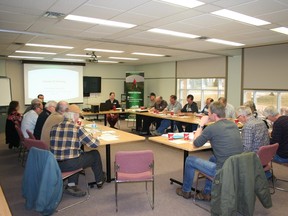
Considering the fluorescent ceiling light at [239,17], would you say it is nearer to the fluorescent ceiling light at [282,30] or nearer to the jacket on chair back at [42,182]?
the fluorescent ceiling light at [282,30]

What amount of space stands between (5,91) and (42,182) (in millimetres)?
7617

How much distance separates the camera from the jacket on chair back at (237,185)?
2420 millimetres

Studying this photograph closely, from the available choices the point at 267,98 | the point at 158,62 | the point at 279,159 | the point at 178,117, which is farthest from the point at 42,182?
the point at 158,62

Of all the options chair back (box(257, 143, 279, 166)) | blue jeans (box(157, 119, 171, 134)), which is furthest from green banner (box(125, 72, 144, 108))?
chair back (box(257, 143, 279, 166))

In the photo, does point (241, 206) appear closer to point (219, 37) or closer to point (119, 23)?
point (119, 23)

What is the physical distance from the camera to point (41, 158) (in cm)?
273

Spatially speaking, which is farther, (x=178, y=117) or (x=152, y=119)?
(x=152, y=119)

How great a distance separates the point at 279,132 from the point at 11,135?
5.48 metres

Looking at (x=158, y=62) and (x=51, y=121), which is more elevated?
(x=158, y=62)

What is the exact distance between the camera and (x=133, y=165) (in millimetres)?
2812

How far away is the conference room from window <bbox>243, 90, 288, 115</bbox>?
27 mm

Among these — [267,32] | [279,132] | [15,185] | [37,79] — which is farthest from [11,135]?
[267,32]

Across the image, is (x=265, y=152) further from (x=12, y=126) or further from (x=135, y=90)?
(x=135, y=90)

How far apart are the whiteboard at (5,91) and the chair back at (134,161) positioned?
7774mm
